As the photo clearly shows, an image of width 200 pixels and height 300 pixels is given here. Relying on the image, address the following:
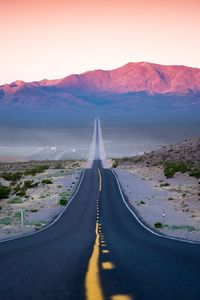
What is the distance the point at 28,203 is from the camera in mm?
41938

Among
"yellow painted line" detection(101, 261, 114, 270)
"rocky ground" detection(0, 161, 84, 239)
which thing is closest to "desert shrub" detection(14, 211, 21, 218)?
"rocky ground" detection(0, 161, 84, 239)

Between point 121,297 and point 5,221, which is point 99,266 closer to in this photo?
point 121,297

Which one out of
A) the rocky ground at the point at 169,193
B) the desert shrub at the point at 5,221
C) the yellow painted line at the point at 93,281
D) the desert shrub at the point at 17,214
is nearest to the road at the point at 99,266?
the yellow painted line at the point at 93,281

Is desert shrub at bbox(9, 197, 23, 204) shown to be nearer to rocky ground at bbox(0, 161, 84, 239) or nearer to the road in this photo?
rocky ground at bbox(0, 161, 84, 239)

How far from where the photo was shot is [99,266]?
1273cm

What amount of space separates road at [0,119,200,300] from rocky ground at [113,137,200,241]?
485 centimetres

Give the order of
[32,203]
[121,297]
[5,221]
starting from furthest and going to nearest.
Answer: [32,203] → [5,221] → [121,297]

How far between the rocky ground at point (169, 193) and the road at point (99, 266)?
485 cm

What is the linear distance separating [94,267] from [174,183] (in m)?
44.7

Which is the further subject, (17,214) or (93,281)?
(17,214)

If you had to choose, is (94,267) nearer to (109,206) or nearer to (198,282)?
(198,282)

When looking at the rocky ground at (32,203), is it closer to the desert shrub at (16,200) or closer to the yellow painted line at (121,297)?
the desert shrub at (16,200)

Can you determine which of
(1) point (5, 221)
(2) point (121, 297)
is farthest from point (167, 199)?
(2) point (121, 297)

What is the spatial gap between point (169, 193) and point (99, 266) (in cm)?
3541
